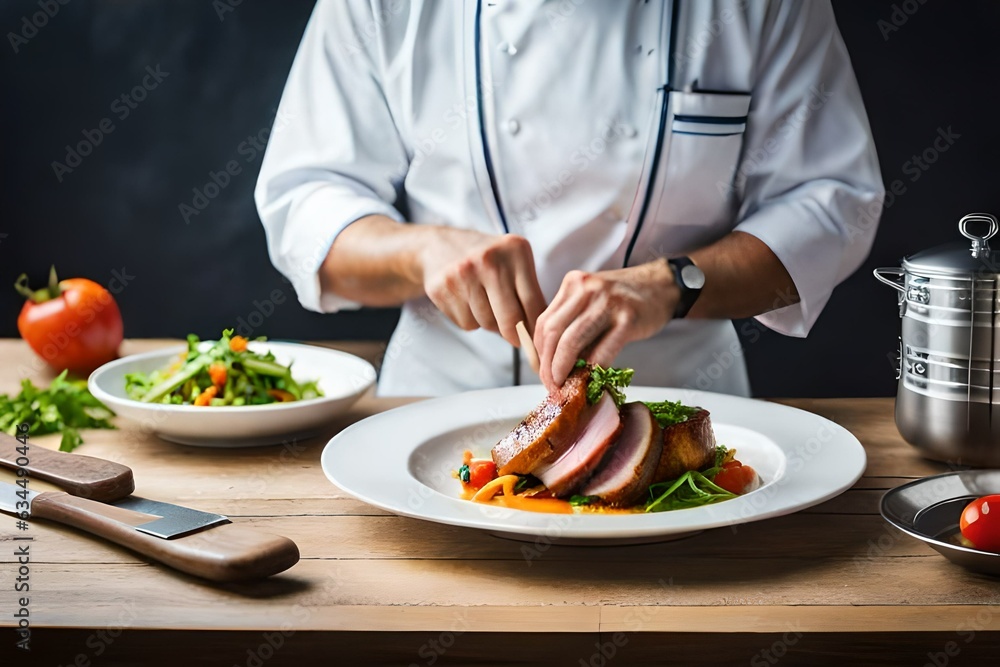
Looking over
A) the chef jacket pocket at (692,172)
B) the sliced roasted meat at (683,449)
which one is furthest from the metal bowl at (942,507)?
the chef jacket pocket at (692,172)

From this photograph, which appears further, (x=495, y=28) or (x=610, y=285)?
(x=495, y=28)

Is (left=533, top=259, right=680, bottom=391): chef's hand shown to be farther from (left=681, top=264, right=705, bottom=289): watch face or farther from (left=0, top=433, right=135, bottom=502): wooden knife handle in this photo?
(left=0, top=433, right=135, bottom=502): wooden knife handle

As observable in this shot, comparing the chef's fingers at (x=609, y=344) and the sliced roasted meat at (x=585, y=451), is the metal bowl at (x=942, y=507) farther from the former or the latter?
the chef's fingers at (x=609, y=344)

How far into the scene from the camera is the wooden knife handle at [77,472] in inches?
47.1

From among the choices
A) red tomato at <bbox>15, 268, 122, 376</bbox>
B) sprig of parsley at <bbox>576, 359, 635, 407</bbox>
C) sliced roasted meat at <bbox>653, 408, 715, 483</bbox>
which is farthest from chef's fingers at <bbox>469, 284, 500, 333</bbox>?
red tomato at <bbox>15, 268, 122, 376</bbox>

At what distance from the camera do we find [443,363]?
6.90ft

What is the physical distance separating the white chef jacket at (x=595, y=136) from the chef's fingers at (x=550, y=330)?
0.49 meters

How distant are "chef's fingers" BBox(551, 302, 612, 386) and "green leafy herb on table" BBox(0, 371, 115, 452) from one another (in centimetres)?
78

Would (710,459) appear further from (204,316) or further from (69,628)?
(204,316)

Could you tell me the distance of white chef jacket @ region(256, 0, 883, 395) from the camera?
6.16 feet

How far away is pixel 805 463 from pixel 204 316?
2.20 meters

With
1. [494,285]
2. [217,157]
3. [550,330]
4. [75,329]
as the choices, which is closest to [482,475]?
[550,330]

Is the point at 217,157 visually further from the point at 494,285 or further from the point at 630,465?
the point at 630,465

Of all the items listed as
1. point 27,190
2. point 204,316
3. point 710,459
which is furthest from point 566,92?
point 27,190
